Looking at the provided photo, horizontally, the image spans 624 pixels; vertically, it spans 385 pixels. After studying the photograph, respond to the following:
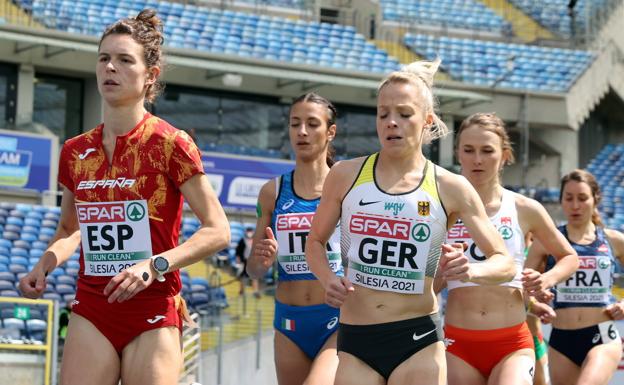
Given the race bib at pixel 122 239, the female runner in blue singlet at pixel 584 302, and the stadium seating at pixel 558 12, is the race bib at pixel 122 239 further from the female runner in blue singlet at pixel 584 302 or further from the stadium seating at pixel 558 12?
the stadium seating at pixel 558 12

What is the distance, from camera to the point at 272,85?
1096 inches

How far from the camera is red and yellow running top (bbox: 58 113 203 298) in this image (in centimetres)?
515

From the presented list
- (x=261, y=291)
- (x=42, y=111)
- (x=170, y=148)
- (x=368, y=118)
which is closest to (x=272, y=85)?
(x=368, y=118)

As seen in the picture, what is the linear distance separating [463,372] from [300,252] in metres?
1.26

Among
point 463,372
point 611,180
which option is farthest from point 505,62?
point 463,372

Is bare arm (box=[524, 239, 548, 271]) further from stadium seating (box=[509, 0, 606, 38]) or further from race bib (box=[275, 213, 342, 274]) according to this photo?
stadium seating (box=[509, 0, 606, 38])

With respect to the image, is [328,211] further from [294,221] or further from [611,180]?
[611,180]

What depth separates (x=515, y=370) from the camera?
6695mm

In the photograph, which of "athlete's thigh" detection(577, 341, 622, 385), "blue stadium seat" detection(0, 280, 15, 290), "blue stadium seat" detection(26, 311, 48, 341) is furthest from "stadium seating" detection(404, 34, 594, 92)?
"athlete's thigh" detection(577, 341, 622, 385)

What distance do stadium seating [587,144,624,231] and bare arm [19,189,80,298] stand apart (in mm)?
20279

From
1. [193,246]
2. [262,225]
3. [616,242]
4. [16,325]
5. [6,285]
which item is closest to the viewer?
[193,246]

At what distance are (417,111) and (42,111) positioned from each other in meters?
21.8

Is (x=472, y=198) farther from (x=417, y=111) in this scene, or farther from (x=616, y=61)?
(x=616, y=61)

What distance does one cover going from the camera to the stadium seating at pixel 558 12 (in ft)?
112
